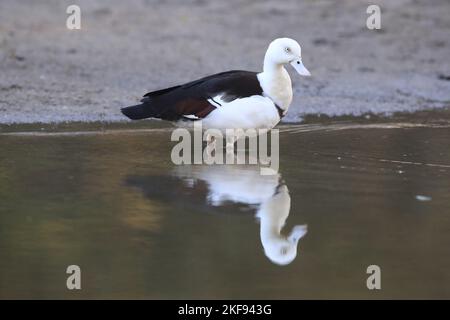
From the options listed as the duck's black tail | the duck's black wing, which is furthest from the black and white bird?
the duck's black tail

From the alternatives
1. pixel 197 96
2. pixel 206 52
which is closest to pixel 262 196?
pixel 197 96

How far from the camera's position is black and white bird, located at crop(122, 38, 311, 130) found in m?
7.64

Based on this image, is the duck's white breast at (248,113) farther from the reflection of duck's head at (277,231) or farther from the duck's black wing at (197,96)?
the reflection of duck's head at (277,231)

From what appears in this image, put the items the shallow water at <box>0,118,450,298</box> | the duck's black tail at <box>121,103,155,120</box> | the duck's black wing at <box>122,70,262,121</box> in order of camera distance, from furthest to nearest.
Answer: the duck's black tail at <box>121,103,155,120</box>, the duck's black wing at <box>122,70,262,121</box>, the shallow water at <box>0,118,450,298</box>

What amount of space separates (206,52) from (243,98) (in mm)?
4619

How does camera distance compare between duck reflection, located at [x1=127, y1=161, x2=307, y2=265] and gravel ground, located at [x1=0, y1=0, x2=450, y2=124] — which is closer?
duck reflection, located at [x1=127, y1=161, x2=307, y2=265]

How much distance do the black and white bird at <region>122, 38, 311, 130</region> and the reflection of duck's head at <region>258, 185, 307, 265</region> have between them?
3.59ft

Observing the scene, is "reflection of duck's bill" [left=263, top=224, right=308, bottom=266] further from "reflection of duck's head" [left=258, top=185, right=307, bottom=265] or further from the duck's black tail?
the duck's black tail

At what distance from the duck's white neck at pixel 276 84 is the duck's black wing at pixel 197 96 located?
0.06 meters

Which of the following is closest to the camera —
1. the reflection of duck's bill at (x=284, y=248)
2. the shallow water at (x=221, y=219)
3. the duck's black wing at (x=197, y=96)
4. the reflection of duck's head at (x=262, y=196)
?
the shallow water at (x=221, y=219)

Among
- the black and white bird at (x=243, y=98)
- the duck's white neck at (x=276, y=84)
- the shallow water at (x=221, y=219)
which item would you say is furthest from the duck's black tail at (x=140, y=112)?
the duck's white neck at (x=276, y=84)

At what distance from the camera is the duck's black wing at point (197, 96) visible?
25.3 ft

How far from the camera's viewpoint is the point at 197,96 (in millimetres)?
7852
